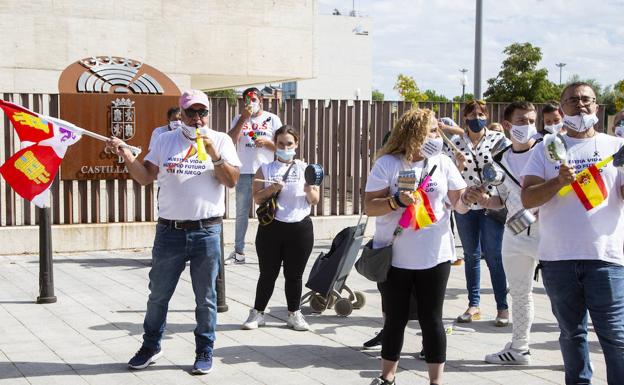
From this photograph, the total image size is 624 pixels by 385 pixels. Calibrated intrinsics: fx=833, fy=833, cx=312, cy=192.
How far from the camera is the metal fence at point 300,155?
1107 cm

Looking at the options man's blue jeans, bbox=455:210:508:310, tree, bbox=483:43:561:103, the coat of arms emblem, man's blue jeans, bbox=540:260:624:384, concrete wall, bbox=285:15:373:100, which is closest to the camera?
man's blue jeans, bbox=540:260:624:384

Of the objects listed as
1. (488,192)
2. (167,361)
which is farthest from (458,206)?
(167,361)

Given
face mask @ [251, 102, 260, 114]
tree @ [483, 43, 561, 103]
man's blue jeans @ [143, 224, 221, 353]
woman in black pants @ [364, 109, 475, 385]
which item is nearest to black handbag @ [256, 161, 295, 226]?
man's blue jeans @ [143, 224, 221, 353]

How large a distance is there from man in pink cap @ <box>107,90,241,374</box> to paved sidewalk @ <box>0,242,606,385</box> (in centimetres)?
37

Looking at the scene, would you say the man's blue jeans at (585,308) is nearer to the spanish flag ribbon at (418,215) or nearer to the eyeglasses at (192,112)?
the spanish flag ribbon at (418,215)

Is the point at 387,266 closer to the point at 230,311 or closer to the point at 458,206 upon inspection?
the point at 458,206

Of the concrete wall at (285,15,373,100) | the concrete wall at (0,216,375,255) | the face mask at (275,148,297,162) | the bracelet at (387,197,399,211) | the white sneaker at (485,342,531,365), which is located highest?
the concrete wall at (285,15,373,100)

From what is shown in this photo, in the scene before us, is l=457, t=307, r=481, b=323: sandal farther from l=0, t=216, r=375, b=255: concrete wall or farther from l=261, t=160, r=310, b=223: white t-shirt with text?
l=0, t=216, r=375, b=255: concrete wall

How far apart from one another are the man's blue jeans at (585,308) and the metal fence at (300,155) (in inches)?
282

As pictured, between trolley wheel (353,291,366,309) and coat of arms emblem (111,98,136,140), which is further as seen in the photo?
coat of arms emblem (111,98,136,140)

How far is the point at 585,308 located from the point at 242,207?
644 cm

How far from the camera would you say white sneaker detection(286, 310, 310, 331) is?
7.19m

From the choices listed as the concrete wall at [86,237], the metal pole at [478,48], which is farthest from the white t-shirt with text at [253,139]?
the metal pole at [478,48]

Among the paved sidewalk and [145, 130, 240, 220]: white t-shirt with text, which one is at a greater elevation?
[145, 130, 240, 220]: white t-shirt with text
